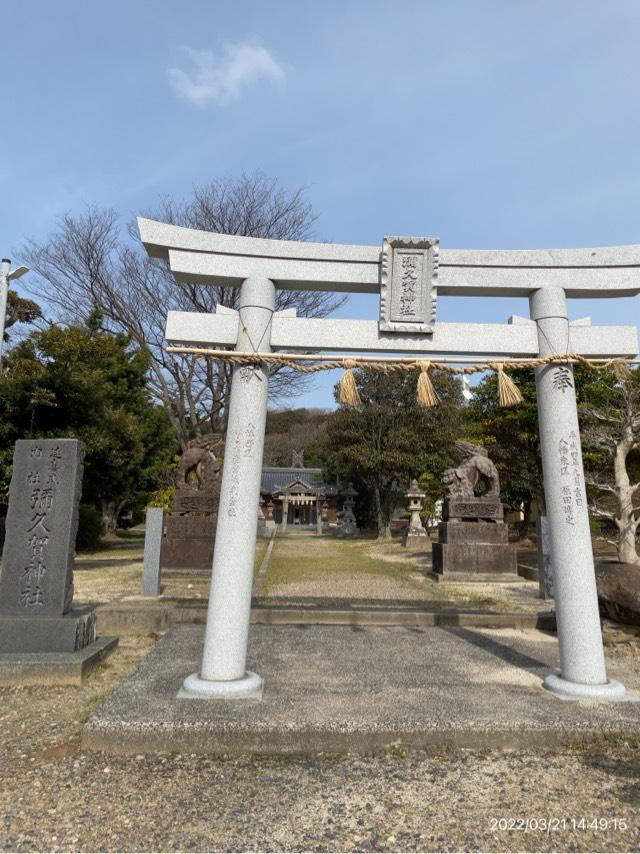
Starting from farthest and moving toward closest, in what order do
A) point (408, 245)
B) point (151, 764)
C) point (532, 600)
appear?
point (532, 600), point (408, 245), point (151, 764)

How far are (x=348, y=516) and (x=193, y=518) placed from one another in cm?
1899

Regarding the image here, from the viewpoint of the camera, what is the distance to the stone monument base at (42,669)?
4.73 m

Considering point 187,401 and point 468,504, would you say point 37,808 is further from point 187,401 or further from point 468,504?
point 187,401

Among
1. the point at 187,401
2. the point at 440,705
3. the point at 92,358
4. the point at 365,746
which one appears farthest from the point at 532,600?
the point at 187,401

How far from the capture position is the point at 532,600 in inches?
347

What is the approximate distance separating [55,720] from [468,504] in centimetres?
948

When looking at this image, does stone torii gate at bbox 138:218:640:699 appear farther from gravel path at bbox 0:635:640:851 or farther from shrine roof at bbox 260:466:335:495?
shrine roof at bbox 260:466:335:495

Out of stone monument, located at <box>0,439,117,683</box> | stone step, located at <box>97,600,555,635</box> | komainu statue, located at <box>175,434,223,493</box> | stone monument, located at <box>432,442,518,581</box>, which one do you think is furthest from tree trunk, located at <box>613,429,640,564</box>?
stone monument, located at <box>0,439,117,683</box>

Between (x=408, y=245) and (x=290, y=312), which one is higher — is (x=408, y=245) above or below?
above

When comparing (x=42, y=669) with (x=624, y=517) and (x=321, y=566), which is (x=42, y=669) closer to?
(x=321, y=566)

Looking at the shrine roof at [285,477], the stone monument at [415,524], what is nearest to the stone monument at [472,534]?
the stone monument at [415,524]

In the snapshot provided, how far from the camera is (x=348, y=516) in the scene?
96.3 feet

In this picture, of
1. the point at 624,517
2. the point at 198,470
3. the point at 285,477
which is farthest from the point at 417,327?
the point at 285,477

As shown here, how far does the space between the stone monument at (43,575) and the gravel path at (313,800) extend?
144 cm
